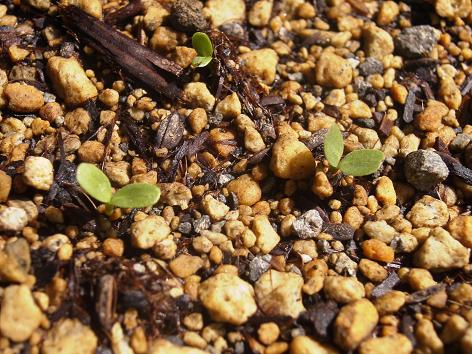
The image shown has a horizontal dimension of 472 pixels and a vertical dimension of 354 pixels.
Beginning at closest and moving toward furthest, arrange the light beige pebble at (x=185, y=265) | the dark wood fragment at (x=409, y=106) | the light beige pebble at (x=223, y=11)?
the light beige pebble at (x=185, y=265)
the dark wood fragment at (x=409, y=106)
the light beige pebble at (x=223, y=11)

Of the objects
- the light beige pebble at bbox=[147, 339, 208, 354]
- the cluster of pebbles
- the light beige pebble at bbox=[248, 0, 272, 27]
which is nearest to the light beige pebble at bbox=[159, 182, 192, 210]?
the cluster of pebbles

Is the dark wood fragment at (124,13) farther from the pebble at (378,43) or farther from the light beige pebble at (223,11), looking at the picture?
the pebble at (378,43)

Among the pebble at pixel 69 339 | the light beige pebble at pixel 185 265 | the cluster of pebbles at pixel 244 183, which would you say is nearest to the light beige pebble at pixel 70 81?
the cluster of pebbles at pixel 244 183

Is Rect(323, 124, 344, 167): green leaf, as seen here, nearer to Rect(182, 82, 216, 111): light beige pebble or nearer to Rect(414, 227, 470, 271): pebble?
Rect(414, 227, 470, 271): pebble

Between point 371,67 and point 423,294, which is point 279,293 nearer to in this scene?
point 423,294

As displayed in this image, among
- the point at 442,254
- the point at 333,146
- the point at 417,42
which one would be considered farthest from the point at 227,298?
the point at 417,42

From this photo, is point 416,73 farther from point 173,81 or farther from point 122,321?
point 122,321
